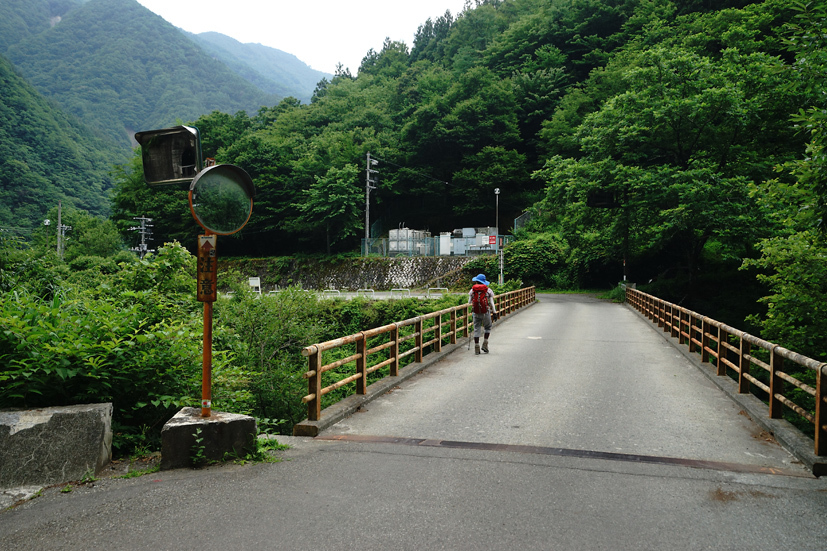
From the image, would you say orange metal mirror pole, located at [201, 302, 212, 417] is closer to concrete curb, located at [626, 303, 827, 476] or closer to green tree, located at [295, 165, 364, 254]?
concrete curb, located at [626, 303, 827, 476]

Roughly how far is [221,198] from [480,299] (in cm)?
923

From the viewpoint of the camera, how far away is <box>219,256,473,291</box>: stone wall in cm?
4434

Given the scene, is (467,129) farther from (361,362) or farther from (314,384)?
(314,384)

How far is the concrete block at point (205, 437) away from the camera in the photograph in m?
5.00

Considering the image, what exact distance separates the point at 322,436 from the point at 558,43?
69.5 meters

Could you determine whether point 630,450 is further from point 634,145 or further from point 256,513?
point 634,145

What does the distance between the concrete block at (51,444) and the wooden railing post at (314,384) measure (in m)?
2.21

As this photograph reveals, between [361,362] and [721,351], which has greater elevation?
[361,362]

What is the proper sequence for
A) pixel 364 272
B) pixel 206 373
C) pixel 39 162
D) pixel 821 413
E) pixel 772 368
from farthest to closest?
pixel 39 162
pixel 364 272
pixel 772 368
pixel 821 413
pixel 206 373

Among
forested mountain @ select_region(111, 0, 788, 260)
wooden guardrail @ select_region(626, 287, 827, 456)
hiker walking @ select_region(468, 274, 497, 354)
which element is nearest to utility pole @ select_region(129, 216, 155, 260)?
forested mountain @ select_region(111, 0, 788, 260)

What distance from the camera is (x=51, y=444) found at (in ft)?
15.1

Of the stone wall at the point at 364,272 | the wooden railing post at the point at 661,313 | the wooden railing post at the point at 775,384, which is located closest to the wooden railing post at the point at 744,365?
the wooden railing post at the point at 775,384

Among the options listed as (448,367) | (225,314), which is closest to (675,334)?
(448,367)

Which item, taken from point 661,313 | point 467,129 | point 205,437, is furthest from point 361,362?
point 467,129
